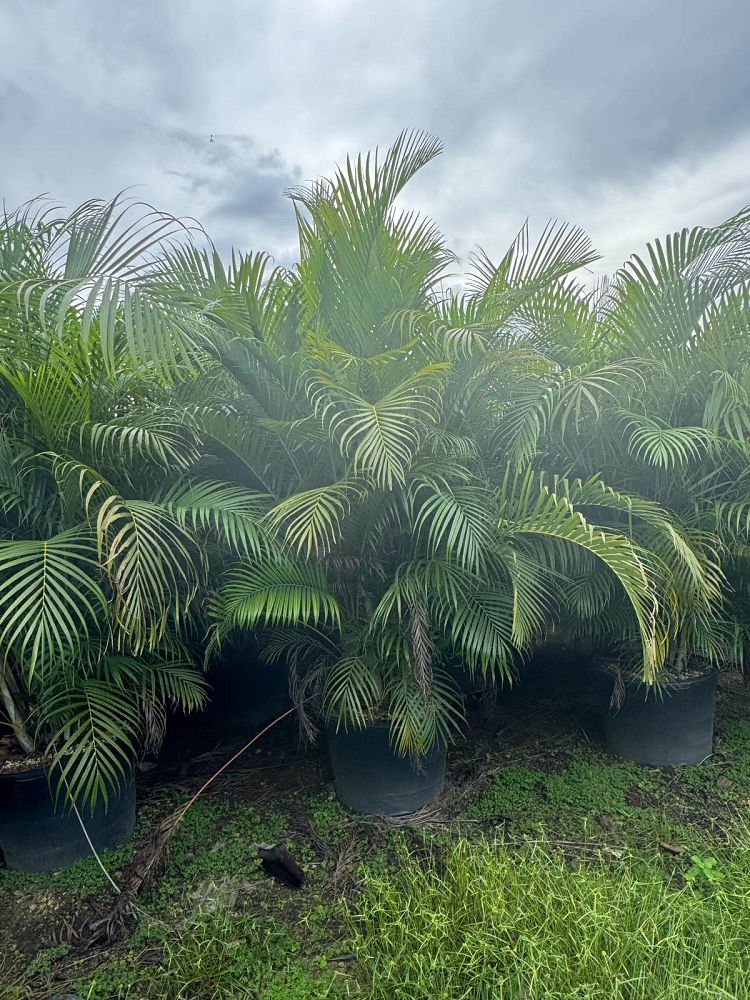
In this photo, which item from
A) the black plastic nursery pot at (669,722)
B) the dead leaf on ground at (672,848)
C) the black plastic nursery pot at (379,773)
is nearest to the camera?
the dead leaf on ground at (672,848)

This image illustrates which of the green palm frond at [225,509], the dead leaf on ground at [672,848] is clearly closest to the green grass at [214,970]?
the green palm frond at [225,509]

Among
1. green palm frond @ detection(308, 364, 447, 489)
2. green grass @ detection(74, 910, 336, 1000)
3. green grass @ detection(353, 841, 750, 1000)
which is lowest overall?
green grass @ detection(74, 910, 336, 1000)

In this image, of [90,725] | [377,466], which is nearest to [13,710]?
[90,725]

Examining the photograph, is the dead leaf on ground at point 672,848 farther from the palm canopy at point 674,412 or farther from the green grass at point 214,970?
the green grass at point 214,970

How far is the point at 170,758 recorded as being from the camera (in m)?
3.03

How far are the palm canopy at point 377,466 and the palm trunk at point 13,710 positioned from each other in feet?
2.30

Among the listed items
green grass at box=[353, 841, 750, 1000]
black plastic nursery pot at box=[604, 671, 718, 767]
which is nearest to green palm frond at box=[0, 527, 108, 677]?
green grass at box=[353, 841, 750, 1000]

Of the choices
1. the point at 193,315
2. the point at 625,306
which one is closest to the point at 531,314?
the point at 625,306

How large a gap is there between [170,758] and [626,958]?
83.0 inches

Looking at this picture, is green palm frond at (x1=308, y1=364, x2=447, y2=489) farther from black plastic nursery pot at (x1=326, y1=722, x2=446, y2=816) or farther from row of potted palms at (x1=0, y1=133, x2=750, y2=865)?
black plastic nursery pot at (x1=326, y1=722, x2=446, y2=816)

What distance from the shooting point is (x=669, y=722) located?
2752mm

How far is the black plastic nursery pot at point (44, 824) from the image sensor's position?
2.14 metres

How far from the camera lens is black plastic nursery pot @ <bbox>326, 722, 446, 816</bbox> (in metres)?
2.42

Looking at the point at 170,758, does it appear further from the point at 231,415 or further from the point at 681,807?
the point at 681,807
